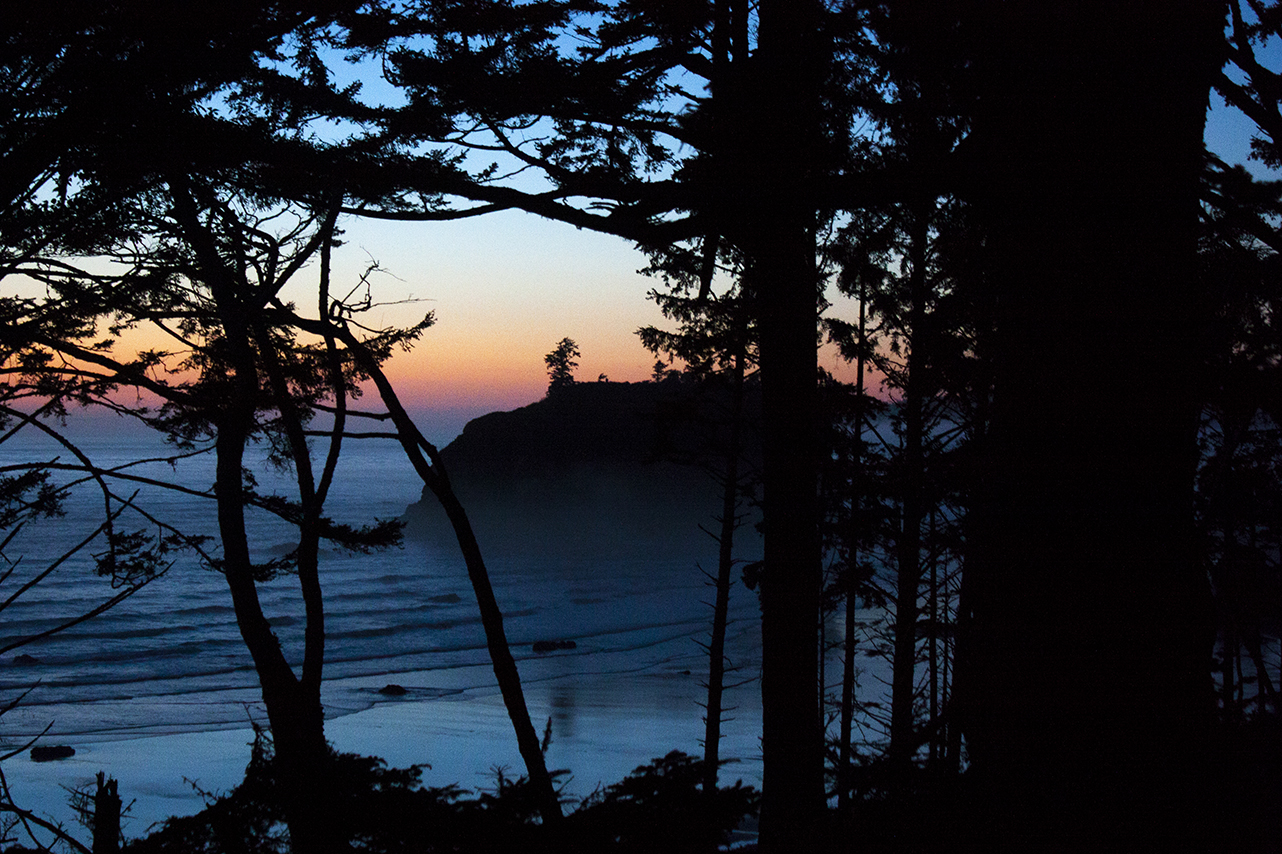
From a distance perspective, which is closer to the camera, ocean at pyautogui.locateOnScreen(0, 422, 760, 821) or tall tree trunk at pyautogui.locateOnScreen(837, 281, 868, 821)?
tall tree trunk at pyautogui.locateOnScreen(837, 281, 868, 821)

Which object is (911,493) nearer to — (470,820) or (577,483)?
(470,820)

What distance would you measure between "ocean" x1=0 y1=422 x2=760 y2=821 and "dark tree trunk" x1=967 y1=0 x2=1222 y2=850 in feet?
18.4

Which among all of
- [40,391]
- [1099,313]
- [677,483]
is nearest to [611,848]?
[1099,313]

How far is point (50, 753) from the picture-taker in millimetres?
15812

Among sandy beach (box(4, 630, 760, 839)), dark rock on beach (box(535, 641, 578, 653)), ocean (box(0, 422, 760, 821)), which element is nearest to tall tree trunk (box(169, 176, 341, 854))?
ocean (box(0, 422, 760, 821))

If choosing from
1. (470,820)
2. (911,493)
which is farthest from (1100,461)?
(911,493)

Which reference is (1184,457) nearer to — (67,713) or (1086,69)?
(1086,69)

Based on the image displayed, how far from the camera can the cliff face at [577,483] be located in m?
59.4

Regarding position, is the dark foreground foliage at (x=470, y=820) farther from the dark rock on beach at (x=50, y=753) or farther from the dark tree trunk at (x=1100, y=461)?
the dark rock on beach at (x=50, y=753)

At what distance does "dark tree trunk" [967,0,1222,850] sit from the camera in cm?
279

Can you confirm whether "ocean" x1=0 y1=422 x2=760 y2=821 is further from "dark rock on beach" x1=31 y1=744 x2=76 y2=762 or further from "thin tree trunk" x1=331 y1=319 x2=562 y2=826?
"thin tree trunk" x1=331 y1=319 x2=562 y2=826

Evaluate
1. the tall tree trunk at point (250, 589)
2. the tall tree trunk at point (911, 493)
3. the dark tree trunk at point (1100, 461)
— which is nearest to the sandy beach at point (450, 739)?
the tall tree trunk at point (911, 493)

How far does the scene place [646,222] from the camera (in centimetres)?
518

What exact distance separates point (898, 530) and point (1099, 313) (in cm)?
851
